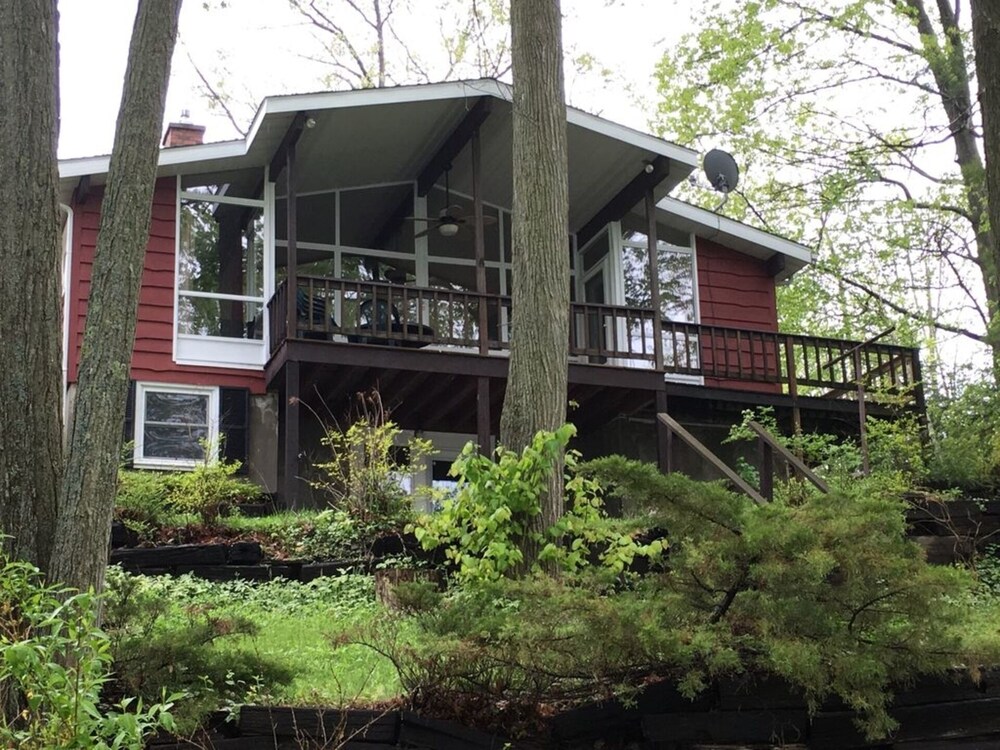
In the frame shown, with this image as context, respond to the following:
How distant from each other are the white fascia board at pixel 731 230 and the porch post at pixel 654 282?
1.14 meters

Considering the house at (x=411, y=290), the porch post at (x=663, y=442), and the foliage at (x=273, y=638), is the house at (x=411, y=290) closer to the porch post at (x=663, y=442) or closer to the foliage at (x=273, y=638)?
the porch post at (x=663, y=442)

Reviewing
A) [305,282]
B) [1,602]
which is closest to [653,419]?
[305,282]

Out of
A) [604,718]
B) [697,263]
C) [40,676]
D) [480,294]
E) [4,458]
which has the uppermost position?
[697,263]

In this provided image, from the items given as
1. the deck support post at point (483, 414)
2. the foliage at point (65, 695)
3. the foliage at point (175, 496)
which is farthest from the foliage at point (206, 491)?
the foliage at point (65, 695)

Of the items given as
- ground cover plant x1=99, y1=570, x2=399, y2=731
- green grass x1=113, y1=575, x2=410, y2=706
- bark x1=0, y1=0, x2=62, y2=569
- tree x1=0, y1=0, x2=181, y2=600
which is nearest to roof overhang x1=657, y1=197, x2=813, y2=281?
green grass x1=113, y1=575, x2=410, y2=706

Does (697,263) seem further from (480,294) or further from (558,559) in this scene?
(558,559)

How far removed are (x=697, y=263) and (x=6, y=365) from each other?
43.7ft

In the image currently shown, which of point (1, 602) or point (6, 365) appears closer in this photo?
point (1, 602)

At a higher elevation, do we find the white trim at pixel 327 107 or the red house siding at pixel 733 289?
the white trim at pixel 327 107

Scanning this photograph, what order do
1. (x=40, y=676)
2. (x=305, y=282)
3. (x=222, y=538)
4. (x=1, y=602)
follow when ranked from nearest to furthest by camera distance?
(x=40, y=676) → (x=1, y=602) → (x=222, y=538) → (x=305, y=282)

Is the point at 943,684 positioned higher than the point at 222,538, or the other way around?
the point at 222,538

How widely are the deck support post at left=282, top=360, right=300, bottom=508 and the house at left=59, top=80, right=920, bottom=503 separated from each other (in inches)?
0.9

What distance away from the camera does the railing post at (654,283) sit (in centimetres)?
1540

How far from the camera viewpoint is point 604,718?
232 inches
